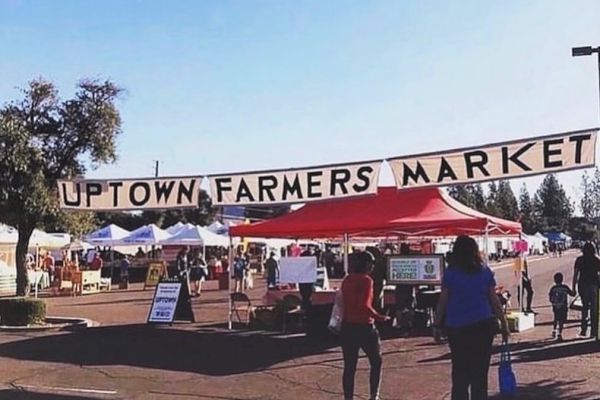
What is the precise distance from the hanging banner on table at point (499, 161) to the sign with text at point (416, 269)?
2259 millimetres

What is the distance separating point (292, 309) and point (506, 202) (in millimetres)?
114764

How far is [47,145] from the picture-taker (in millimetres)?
18734

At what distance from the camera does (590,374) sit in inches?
428

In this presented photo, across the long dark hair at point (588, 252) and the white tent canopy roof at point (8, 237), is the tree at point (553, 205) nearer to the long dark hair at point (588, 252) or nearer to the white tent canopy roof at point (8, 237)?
the white tent canopy roof at point (8, 237)

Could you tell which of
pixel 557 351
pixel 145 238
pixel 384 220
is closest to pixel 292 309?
pixel 384 220

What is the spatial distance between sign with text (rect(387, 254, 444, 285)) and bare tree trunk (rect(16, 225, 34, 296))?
874 cm

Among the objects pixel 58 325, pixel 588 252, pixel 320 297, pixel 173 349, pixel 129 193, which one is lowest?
pixel 173 349

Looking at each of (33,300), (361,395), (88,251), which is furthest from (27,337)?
(88,251)

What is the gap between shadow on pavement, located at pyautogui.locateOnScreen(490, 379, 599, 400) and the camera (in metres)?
9.37

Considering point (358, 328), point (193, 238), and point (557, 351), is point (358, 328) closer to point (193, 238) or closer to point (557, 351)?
point (557, 351)

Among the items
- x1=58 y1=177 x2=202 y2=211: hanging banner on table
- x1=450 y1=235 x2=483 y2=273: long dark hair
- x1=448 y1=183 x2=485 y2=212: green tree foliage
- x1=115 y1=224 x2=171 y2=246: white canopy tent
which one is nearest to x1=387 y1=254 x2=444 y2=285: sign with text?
x1=58 y1=177 x2=202 y2=211: hanging banner on table

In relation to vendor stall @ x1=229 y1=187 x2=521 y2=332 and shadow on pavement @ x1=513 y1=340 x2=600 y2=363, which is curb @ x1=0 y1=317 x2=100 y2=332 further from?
shadow on pavement @ x1=513 y1=340 x2=600 y2=363

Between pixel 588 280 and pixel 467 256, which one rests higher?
pixel 467 256

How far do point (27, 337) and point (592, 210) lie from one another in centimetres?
10626
